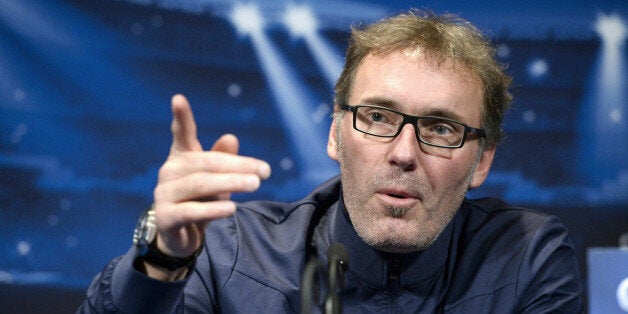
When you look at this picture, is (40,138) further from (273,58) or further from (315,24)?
(315,24)

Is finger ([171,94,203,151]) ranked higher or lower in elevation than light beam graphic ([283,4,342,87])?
lower

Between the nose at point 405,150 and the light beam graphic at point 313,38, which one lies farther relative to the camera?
the light beam graphic at point 313,38

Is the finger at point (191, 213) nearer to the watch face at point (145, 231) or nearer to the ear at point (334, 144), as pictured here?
the watch face at point (145, 231)

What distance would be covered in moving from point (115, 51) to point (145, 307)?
212cm

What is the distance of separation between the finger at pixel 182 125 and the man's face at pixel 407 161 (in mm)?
626

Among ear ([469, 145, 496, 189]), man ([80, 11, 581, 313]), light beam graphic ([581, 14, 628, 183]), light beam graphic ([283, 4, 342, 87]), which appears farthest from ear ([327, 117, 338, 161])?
light beam graphic ([581, 14, 628, 183])

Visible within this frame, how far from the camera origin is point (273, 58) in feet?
11.1

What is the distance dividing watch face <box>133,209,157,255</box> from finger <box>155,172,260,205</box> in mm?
66

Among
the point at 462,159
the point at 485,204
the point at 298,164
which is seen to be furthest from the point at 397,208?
the point at 298,164

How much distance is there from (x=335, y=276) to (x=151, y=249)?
378 millimetres

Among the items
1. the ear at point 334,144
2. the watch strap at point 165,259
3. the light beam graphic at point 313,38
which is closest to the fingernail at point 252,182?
the watch strap at point 165,259

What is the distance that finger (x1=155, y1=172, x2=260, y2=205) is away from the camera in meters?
1.13

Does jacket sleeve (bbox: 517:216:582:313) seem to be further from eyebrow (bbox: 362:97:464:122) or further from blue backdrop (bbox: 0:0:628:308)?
blue backdrop (bbox: 0:0:628:308)

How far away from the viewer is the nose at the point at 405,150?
1.68 m
